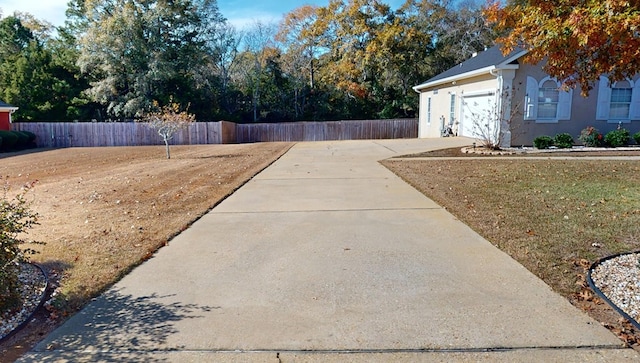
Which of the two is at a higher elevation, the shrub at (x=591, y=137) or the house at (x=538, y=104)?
the house at (x=538, y=104)

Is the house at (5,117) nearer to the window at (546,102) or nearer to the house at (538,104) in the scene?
the house at (538,104)

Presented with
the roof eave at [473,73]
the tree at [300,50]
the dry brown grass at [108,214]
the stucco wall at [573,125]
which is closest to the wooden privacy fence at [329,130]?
the tree at [300,50]

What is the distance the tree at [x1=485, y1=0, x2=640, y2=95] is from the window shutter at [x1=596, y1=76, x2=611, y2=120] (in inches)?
535

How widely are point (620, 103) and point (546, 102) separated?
2932mm

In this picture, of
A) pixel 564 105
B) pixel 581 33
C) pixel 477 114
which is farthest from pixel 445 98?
pixel 581 33

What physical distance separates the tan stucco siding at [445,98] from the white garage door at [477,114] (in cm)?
30

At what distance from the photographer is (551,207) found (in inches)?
261

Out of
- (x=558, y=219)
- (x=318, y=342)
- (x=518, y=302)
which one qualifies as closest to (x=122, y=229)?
(x=318, y=342)

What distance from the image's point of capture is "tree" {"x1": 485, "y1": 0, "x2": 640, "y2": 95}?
3.67 metres

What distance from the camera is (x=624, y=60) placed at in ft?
13.6

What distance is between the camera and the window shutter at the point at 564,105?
16.4 metres

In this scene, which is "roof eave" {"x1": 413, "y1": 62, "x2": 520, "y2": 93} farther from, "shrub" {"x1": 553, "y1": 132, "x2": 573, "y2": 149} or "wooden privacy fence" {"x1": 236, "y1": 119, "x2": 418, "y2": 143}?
"wooden privacy fence" {"x1": 236, "y1": 119, "x2": 418, "y2": 143}

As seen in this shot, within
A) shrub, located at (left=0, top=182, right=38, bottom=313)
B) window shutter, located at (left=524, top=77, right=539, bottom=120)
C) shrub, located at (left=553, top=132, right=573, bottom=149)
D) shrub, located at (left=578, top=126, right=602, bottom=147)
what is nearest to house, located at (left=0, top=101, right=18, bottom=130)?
shrub, located at (left=0, top=182, right=38, bottom=313)

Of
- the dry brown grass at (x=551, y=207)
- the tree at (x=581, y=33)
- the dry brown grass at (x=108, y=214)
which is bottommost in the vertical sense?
the dry brown grass at (x=108, y=214)
